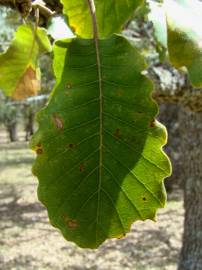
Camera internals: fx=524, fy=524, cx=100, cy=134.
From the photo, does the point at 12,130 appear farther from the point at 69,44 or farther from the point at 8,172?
the point at 69,44

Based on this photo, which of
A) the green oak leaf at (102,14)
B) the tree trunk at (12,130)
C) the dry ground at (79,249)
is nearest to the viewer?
the green oak leaf at (102,14)

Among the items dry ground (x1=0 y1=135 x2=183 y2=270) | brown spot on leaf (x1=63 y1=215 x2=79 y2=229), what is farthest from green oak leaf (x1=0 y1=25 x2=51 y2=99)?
dry ground (x1=0 y1=135 x2=183 y2=270)

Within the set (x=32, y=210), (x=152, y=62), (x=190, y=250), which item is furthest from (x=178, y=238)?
(x=152, y=62)

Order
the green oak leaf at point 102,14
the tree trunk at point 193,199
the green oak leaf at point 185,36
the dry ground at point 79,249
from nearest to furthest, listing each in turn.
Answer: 1. the green oak leaf at point 185,36
2. the green oak leaf at point 102,14
3. the tree trunk at point 193,199
4. the dry ground at point 79,249

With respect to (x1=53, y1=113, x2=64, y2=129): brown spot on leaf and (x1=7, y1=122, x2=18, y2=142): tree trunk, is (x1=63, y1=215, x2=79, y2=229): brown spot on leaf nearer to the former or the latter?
(x1=53, y1=113, x2=64, y2=129): brown spot on leaf

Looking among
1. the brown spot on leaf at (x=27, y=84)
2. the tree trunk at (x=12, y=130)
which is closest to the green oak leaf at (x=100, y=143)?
the brown spot on leaf at (x=27, y=84)

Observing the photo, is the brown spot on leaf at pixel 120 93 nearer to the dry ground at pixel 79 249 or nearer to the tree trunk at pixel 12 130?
the dry ground at pixel 79 249
